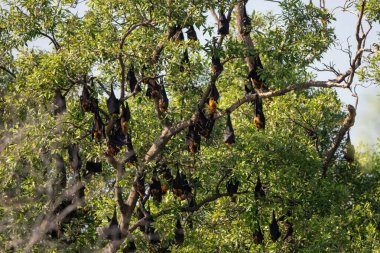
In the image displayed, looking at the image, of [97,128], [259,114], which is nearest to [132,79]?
[97,128]

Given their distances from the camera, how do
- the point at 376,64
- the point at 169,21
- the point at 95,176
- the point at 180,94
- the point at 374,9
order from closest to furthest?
the point at 169,21, the point at 180,94, the point at 374,9, the point at 95,176, the point at 376,64

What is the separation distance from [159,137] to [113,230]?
94.7 inches

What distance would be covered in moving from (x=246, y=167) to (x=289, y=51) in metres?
2.91

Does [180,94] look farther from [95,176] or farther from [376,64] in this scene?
[376,64]

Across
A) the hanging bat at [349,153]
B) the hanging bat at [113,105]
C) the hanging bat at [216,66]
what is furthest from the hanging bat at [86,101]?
the hanging bat at [349,153]

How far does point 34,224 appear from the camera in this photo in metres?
23.9

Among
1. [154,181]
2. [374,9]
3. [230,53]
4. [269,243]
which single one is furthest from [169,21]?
[269,243]

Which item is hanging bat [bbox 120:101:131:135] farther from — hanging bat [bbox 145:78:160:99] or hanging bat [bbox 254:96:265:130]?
hanging bat [bbox 254:96:265:130]

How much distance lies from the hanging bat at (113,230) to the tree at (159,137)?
6 cm

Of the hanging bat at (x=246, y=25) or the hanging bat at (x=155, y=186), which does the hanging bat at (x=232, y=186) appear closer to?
the hanging bat at (x=155, y=186)

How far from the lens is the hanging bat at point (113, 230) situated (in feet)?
76.4

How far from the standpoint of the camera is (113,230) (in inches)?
920

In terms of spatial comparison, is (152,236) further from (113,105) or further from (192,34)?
(192,34)

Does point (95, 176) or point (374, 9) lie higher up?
point (374, 9)
